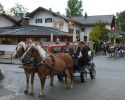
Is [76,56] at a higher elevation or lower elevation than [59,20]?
lower

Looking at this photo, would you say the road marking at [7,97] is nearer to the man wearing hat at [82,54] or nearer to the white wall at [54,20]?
the man wearing hat at [82,54]

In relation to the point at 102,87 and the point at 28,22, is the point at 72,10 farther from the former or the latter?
the point at 102,87

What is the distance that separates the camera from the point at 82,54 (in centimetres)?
1535

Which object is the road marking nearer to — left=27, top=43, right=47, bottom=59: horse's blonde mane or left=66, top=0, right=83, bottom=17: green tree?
left=27, top=43, right=47, bottom=59: horse's blonde mane

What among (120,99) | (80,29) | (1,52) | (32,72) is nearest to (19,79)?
(32,72)

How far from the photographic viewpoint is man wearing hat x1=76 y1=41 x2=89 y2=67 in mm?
15320

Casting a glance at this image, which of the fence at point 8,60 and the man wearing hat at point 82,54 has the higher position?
the man wearing hat at point 82,54

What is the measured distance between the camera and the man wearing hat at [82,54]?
1532 cm

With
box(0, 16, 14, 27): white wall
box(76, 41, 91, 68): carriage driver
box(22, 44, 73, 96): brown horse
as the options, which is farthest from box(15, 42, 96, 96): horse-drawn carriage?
box(0, 16, 14, 27): white wall

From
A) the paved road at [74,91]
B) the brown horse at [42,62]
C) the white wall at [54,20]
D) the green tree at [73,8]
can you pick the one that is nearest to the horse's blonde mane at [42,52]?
the brown horse at [42,62]

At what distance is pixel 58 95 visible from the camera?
39.6 ft

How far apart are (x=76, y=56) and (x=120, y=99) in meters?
4.30

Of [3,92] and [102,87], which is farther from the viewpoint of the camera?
[102,87]

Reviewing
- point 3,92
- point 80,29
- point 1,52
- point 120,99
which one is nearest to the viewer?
point 120,99
